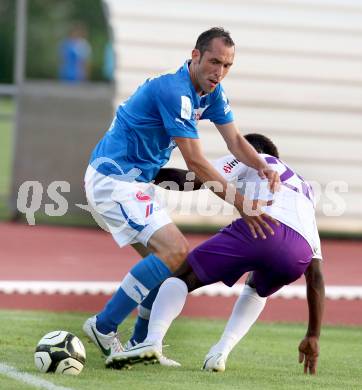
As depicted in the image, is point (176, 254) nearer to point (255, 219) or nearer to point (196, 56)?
point (255, 219)

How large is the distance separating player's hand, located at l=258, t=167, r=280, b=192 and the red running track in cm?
363

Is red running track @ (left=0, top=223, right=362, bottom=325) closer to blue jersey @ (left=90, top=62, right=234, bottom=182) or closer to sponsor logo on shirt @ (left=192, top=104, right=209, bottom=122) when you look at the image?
blue jersey @ (left=90, top=62, right=234, bottom=182)

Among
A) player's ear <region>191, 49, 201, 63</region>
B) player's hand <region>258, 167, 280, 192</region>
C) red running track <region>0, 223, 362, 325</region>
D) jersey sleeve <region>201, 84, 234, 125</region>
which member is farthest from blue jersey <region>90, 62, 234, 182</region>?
red running track <region>0, 223, 362, 325</region>

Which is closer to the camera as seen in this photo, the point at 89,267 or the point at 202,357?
the point at 202,357

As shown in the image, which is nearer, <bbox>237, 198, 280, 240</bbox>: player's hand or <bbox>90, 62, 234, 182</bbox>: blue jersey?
<bbox>237, 198, 280, 240</bbox>: player's hand

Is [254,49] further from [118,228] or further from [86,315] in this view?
[118,228]

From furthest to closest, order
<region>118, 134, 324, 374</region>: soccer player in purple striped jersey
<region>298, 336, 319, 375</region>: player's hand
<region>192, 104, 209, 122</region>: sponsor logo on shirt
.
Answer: <region>192, 104, 209, 122</region>: sponsor logo on shirt → <region>298, 336, 319, 375</region>: player's hand → <region>118, 134, 324, 374</region>: soccer player in purple striped jersey

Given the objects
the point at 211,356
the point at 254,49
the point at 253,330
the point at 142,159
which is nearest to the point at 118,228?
the point at 142,159

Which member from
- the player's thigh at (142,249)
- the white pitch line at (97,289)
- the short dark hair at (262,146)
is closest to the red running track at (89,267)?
the white pitch line at (97,289)

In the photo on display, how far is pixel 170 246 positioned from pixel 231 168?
878 millimetres

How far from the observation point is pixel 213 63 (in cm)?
710

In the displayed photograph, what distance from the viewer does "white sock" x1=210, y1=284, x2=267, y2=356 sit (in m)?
7.31

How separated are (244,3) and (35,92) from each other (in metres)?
3.36

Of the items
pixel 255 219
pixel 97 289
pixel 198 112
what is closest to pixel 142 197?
pixel 198 112
